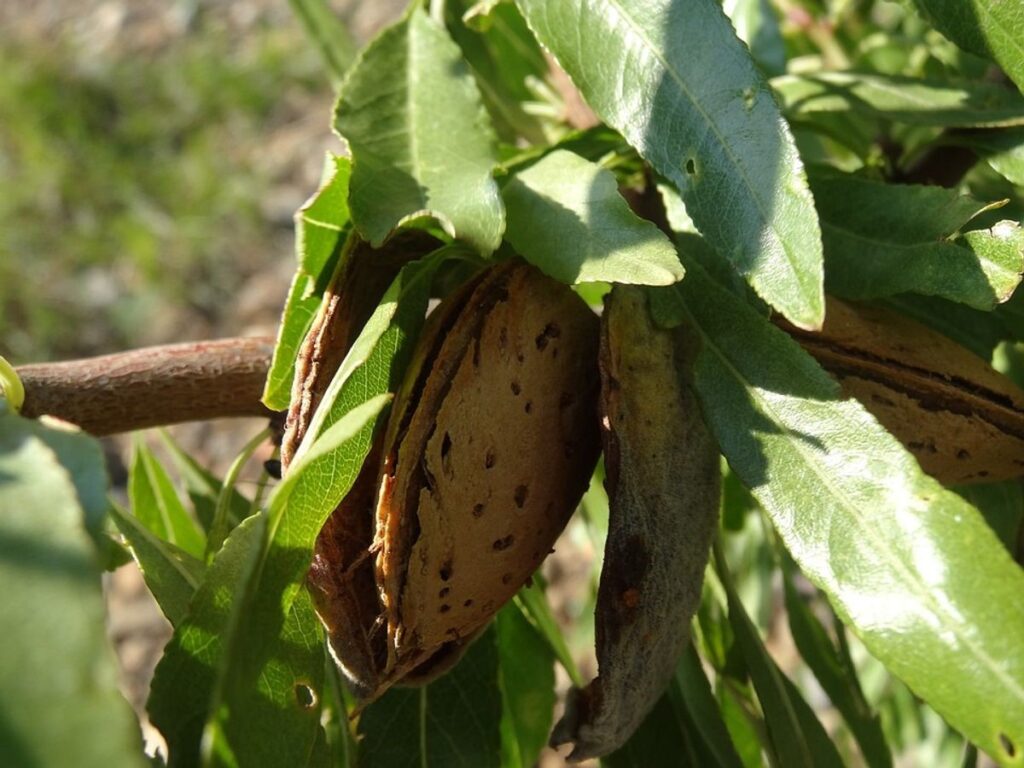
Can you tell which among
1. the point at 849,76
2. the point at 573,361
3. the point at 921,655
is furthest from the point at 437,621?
the point at 849,76

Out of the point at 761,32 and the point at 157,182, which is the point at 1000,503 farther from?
the point at 157,182

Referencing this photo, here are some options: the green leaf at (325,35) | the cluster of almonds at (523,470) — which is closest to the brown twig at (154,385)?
the cluster of almonds at (523,470)

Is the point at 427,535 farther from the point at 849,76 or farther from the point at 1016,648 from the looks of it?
the point at 849,76

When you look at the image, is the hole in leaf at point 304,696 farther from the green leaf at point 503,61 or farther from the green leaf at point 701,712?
the green leaf at point 503,61

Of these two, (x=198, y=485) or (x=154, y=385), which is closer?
(x=154, y=385)

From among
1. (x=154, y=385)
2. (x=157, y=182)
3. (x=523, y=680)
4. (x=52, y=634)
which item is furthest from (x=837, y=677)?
(x=157, y=182)

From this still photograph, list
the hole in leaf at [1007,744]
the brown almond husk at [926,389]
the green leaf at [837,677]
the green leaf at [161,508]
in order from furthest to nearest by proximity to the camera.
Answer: the green leaf at [161,508] < the green leaf at [837,677] < the brown almond husk at [926,389] < the hole in leaf at [1007,744]
